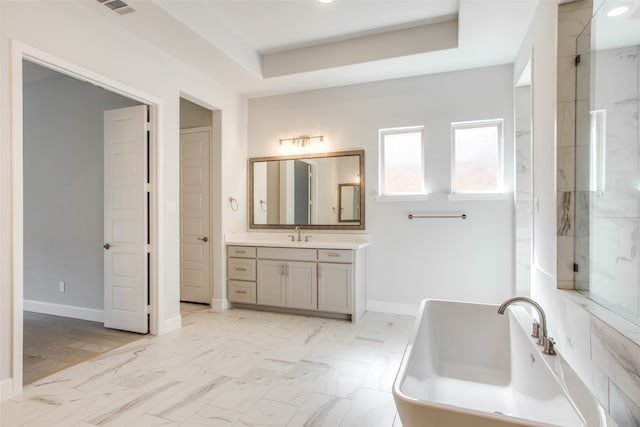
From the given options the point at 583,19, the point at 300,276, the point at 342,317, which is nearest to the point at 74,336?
the point at 300,276

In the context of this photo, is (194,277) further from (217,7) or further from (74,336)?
(217,7)

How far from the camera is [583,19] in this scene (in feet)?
6.48

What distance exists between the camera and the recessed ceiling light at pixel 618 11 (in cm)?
179

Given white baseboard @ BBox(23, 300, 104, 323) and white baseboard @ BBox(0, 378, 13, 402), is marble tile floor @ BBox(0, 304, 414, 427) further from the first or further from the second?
white baseboard @ BBox(23, 300, 104, 323)

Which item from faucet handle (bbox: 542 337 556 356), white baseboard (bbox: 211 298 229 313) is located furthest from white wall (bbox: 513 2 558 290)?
white baseboard (bbox: 211 298 229 313)

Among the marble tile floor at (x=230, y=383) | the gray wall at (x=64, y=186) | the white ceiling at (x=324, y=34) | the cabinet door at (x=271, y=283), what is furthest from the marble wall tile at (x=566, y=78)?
the gray wall at (x=64, y=186)

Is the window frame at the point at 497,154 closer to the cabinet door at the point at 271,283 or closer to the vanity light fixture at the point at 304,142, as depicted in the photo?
the vanity light fixture at the point at 304,142

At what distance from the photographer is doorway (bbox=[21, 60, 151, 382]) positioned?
3238mm

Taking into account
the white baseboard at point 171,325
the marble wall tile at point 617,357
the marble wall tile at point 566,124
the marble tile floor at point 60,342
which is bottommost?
the marble tile floor at point 60,342

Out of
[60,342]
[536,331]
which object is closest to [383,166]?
[536,331]

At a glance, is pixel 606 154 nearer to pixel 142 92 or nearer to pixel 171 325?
pixel 142 92

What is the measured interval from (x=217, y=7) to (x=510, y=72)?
9.67 ft

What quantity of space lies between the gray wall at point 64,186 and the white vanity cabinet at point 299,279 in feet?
4.95

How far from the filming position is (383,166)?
4.02m
